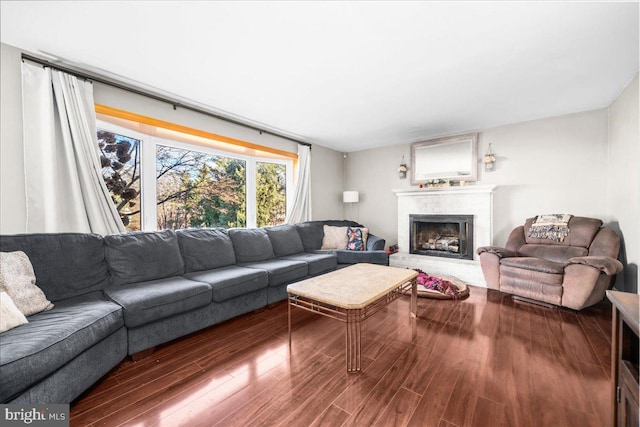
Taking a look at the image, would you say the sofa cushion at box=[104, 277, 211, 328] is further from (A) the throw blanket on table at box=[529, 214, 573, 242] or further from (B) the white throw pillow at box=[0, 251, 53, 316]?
(A) the throw blanket on table at box=[529, 214, 573, 242]

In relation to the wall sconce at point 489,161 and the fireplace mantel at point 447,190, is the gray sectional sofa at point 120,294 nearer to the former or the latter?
the fireplace mantel at point 447,190

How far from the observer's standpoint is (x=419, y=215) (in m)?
Result: 4.54

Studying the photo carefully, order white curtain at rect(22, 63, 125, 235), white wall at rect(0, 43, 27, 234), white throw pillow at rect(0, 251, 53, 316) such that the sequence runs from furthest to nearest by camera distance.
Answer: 1. white curtain at rect(22, 63, 125, 235)
2. white wall at rect(0, 43, 27, 234)
3. white throw pillow at rect(0, 251, 53, 316)

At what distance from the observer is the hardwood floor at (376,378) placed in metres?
1.36

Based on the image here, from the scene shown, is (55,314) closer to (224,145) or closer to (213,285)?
(213,285)

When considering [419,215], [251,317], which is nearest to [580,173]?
[419,215]

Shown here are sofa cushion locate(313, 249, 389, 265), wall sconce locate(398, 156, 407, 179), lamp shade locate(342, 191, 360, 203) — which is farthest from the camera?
lamp shade locate(342, 191, 360, 203)

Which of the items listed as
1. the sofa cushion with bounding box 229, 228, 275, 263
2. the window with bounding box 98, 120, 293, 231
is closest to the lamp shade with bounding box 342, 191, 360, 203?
the window with bounding box 98, 120, 293, 231

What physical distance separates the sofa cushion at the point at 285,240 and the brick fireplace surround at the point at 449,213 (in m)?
1.80

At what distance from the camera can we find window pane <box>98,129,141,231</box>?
8.48ft

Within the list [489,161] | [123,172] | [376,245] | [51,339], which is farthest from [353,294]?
[489,161]

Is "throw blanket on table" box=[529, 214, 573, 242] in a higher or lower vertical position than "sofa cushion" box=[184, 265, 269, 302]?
higher

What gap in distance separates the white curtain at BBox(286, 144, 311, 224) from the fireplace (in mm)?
1940

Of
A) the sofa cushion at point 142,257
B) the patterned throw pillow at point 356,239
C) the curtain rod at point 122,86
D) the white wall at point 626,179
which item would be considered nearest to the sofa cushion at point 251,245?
the sofa cushion at point 142,257
